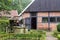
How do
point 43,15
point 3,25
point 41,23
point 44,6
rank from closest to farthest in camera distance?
1. point 3,25
2. point 43,15
3. point 41,23
4. point 44,6

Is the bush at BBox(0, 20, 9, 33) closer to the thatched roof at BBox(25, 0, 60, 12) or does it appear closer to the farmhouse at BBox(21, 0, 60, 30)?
the farmhouse at BBox(21, 0, 60, 30)

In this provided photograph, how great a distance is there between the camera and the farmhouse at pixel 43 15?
3878 centimetres

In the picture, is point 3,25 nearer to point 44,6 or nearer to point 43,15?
point 43,15

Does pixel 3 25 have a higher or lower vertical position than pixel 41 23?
lower

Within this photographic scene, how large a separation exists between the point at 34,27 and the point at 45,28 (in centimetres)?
264

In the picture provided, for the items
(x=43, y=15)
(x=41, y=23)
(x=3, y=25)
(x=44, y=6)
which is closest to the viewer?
(x=3, y=25)

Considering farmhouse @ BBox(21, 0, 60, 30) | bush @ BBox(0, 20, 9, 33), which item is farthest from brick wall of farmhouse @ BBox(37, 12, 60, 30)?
bush @ BBox(0, 20, 9, 33)

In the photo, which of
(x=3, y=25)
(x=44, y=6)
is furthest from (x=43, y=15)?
(x=3, y=25)

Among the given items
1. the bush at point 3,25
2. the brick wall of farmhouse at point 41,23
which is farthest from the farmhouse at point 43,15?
the bush at point 3,25

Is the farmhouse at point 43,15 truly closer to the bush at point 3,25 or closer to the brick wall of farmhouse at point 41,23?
the brick wall of farmhouse at point 41,23

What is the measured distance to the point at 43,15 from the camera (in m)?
38.9

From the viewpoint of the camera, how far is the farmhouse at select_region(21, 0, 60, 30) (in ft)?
127

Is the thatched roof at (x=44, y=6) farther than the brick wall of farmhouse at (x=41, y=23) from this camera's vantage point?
Yes

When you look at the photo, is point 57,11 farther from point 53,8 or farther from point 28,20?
point 28,20
